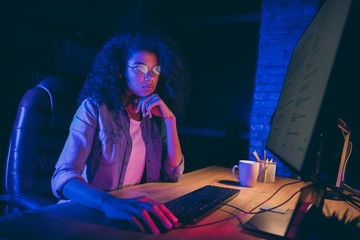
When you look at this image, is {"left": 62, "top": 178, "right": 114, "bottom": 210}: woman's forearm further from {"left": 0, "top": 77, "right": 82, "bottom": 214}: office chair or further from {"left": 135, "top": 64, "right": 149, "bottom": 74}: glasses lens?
{"left": 135, "top": 64, "right": 149, "bottom": 74}: glasses lens

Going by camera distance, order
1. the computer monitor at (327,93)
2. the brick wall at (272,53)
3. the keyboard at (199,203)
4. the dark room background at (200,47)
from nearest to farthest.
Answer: the computer monitor at (327,93), the keyboard at (199,203), the dark room background at (200,47), the brick wall at (272,53)

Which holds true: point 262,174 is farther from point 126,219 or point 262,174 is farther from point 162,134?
point 126,219

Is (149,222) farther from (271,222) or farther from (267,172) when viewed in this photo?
(267,172)

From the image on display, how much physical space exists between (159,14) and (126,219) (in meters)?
3.27

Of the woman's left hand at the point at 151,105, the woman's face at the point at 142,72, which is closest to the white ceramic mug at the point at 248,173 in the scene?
the woman's left hand at the point at 151,105

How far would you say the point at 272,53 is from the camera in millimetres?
2525

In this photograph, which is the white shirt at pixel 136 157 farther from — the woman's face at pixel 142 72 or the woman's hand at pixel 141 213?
the woman's hand at pixel 141 213

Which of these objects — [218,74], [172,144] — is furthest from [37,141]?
[218,74]

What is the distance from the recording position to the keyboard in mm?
653

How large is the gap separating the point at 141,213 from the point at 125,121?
2.72 feet

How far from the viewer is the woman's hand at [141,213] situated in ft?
1.92

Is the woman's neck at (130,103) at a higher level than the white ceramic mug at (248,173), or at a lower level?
higher

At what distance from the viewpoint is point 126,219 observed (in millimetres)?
603

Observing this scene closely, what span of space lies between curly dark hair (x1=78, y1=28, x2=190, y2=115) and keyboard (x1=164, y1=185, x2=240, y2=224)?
2.27ft
